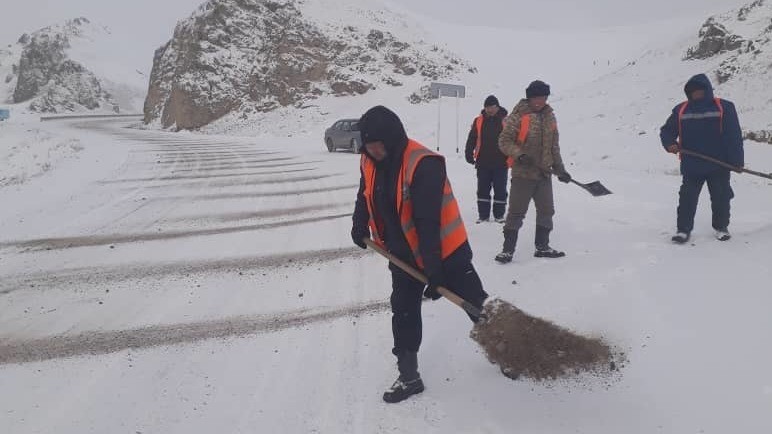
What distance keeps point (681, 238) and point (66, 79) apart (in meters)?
78.4

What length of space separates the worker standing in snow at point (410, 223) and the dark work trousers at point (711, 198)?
3.52 m

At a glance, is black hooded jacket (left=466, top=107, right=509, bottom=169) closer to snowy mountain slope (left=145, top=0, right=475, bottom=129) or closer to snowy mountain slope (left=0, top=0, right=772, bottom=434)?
snowy mountain slope (left=0, top=0, right=772, bottom=434)

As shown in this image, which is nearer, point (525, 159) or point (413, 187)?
point (413, 187)

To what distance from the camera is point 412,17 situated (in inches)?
1950

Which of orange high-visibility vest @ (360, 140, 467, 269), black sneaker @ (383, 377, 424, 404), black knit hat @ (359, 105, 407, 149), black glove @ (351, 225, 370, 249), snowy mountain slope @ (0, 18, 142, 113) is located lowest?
black sneaker @ (383, 377, 424, 404)

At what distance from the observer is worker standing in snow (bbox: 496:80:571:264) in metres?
5.14

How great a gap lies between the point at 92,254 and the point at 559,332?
5406 millimetres

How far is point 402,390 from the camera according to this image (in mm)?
3275

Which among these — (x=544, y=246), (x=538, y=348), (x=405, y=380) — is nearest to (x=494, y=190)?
(x=544, y=246)

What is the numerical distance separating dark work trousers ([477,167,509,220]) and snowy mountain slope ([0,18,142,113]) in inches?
2825

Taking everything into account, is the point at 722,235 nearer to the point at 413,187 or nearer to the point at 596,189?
the point at 596,189

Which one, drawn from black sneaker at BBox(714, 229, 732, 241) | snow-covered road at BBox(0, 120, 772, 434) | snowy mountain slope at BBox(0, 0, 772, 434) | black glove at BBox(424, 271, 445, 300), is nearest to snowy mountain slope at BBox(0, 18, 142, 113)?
snowy mountain slope at BBox(0, 0, 772, 434)

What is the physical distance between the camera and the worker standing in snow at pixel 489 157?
6.81m

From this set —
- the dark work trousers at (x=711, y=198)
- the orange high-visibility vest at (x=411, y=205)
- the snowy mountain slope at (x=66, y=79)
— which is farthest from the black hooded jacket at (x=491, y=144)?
the snowy mountain slope at (x=66, y=79)
